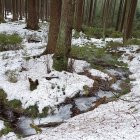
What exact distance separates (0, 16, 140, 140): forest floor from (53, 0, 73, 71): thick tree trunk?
14.4 inches

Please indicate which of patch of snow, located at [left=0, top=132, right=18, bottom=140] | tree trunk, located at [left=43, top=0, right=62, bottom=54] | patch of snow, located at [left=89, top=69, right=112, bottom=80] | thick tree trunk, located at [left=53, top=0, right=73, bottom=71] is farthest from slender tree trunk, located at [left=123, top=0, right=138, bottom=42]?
patch of snow, located at [left=0, top=132, right=18, bottom=140]

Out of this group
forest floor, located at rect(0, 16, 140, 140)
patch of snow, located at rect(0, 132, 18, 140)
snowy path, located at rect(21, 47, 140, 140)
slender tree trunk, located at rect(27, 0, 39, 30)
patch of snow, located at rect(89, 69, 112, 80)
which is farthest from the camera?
slender tree trunk, located at rect(27, 0, 39, 30)

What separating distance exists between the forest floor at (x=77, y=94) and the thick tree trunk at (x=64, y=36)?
365 mm

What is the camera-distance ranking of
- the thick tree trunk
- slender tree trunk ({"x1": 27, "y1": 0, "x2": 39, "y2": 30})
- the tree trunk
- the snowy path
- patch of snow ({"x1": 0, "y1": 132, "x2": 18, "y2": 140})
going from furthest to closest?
slender tree trunk ({"x1": 27, "y1": 0, "x2": 39, "y2": 30})
the tree trunk
the thick tree trunk
patch of snow ({"x1": 0, "y1": 132, "x2": 18, "y2": 140})
the snowy path

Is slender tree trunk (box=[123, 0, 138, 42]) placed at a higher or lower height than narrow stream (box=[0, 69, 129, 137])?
higher

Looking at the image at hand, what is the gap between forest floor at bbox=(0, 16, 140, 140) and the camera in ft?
20.4

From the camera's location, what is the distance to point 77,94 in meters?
8.86

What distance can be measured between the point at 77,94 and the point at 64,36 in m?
2.22

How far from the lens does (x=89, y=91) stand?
908cm

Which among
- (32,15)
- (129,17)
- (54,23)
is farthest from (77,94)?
(129,17)

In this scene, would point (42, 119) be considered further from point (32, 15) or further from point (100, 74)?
point (32, 15)

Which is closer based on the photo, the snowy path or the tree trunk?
the snowy path

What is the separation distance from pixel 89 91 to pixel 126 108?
1.97 m

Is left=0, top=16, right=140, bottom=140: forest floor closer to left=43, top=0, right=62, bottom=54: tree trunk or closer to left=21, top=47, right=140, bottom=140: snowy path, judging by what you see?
left=21, top=47, right=140, bottom=140: snowy path
